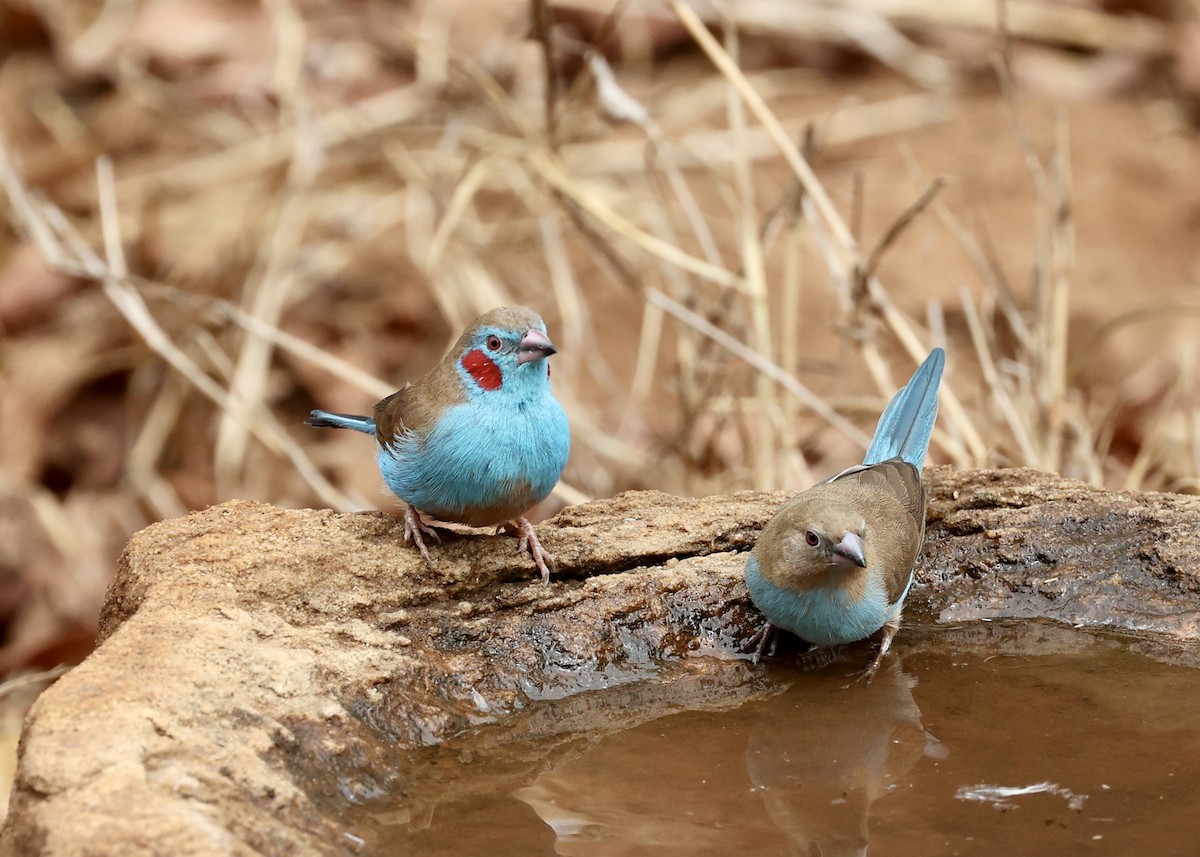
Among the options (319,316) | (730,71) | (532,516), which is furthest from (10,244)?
(730,71)

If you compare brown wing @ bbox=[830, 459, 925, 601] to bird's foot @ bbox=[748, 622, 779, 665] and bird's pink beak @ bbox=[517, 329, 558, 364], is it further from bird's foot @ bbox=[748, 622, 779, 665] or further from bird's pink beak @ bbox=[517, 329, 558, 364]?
bird's pink beak @ bbox=[517, 329, 558, 364]

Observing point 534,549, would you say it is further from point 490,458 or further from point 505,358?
point 505,358

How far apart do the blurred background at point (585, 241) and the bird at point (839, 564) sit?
1009 millimetres

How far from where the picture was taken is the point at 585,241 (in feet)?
24.9

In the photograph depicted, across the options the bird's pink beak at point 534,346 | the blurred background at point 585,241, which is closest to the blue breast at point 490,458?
the bird's pink beak at point 534,346

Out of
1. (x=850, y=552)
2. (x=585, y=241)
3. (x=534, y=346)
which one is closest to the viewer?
(x=850, y=552)

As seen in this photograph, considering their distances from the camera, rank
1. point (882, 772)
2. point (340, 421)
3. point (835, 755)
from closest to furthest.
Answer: point (882, 772) → point (835, 755) → point (340, 421)

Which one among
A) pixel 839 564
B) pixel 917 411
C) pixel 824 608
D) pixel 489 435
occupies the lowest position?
pixel 824 608

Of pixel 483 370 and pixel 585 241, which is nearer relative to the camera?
pixel 483 370

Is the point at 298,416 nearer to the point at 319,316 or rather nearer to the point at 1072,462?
the point at 319,316

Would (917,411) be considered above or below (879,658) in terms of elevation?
above

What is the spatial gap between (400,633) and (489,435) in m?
0.53

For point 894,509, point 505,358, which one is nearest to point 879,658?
point 894,509

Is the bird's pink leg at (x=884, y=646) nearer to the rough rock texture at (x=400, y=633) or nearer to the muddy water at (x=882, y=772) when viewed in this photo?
the muddy water at (x=882, y=772)
